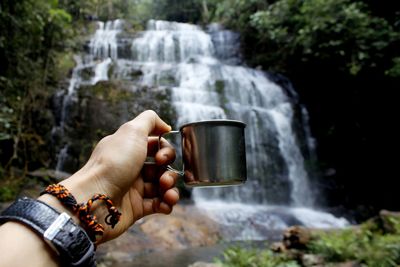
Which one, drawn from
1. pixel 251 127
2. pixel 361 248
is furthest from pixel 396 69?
pixel 361 248

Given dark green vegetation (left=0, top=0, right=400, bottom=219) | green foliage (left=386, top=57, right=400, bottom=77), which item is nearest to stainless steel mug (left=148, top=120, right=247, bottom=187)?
dark green vegetation (left=0, top=0, right=400, bottom=219)

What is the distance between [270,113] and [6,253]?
34.4 feet

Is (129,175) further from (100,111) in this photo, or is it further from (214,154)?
(100,111)

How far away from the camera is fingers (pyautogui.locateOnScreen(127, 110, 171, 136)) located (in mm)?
1502

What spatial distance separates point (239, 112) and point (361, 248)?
6903 millimetres

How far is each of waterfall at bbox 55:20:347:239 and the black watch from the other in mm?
6411

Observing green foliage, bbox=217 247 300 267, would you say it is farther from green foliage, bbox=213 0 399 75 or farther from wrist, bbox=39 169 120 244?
green foliage, bbox=213 0 399 75

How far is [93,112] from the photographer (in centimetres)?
938

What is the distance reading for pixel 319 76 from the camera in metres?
12.1

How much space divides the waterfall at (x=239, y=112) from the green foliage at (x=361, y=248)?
118 inches

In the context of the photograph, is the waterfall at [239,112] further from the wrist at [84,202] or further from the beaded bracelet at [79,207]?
the beaded bracelet at [79,207]

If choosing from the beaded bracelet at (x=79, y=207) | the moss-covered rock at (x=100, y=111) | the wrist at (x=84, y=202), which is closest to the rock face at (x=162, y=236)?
the moss-covered rock at (x=100, y=111)

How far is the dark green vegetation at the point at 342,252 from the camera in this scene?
11.4 ft

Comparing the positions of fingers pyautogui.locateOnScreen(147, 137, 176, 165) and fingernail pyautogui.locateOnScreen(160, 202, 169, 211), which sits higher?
fingers pyautogui.locateOnScreen(147, 137, 176, 165)
